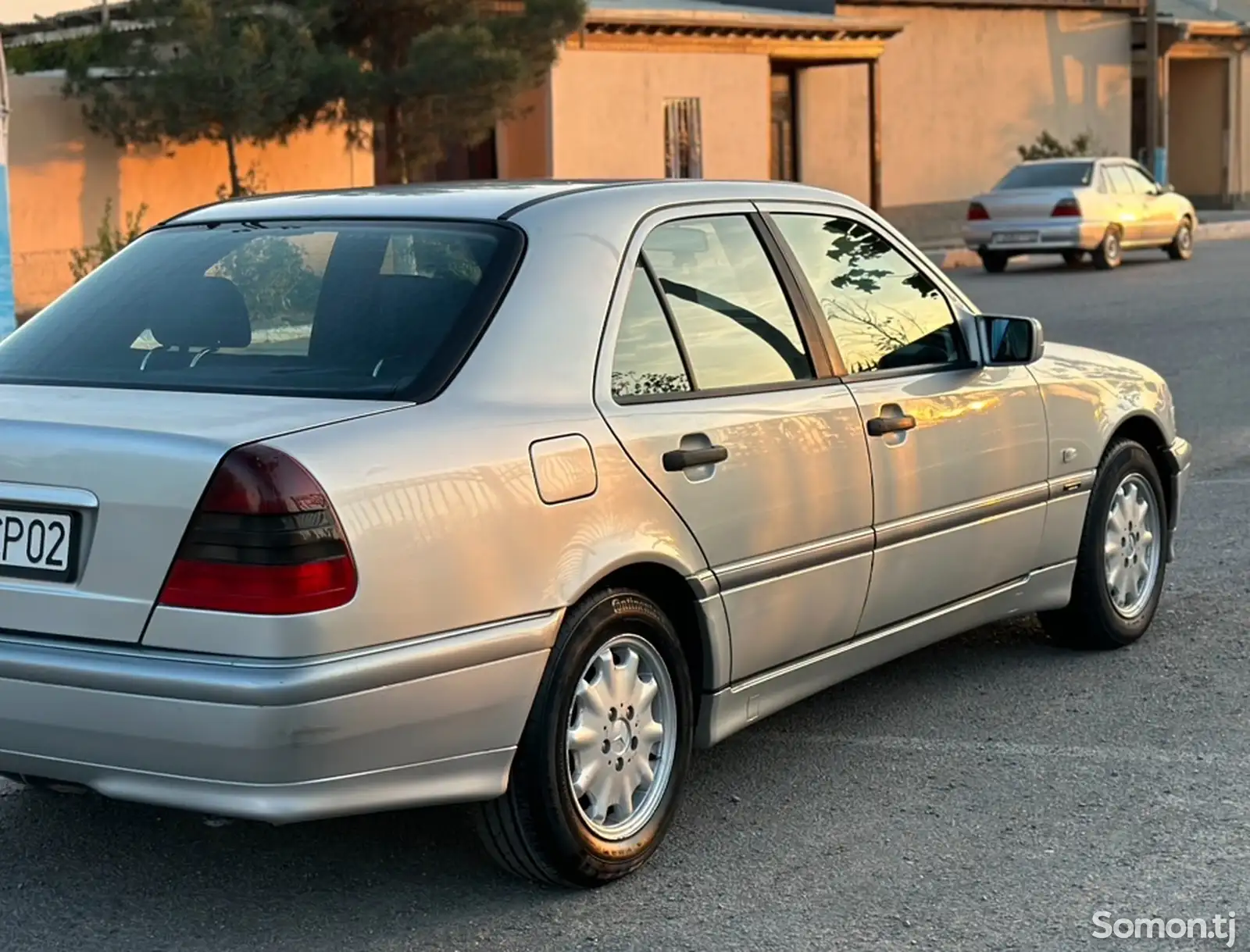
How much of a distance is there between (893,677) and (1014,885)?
1810 mm

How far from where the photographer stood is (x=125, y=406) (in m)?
3.88

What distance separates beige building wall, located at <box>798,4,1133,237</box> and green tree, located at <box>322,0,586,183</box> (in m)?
10.5

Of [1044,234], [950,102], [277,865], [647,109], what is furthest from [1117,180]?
[277,865]

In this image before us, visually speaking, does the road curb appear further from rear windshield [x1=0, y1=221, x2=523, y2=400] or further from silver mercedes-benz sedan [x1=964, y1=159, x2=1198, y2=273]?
rear windshield [x1=0, y1=221, x2=523, y2=400]

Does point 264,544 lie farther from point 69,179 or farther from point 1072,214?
point 1072,214

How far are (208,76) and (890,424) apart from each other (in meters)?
14.9

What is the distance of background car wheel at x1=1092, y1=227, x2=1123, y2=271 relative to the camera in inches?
1019

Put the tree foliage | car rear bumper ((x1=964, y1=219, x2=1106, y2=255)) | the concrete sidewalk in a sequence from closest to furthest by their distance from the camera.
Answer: the tree foliage < car rear bumper ((x1=964, y1=219, x2=1106, y2=255)) < the concrete sidewalk

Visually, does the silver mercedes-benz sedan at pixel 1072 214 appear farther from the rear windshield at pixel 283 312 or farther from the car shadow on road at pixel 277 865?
the rear windshield at pixel 283 312

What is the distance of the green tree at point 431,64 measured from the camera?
1991 cm

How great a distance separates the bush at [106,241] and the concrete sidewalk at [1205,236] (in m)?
12.4

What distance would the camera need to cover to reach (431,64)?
19859 mm

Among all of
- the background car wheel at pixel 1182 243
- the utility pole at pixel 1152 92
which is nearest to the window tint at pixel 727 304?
the background car wheel at pixel 1182 243

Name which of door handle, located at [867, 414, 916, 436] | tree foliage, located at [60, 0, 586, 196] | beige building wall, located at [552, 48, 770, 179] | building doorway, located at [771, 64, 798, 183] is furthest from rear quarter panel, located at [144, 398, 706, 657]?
building doorway, located at [771, 64, 798, 183]
